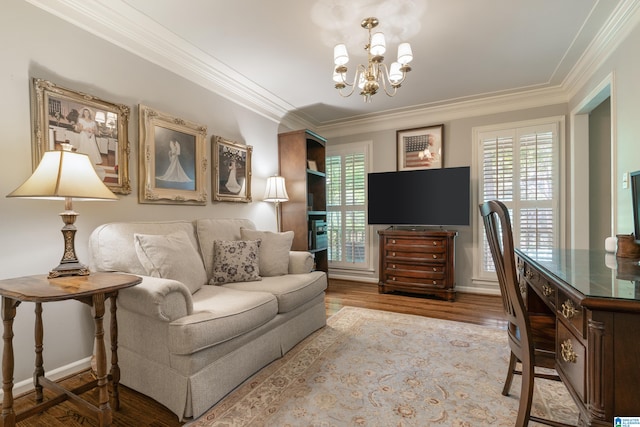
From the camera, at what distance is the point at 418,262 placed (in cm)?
388

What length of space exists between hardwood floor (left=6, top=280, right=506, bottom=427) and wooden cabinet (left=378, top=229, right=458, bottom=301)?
14 cm

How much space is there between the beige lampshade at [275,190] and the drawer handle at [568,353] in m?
3.05

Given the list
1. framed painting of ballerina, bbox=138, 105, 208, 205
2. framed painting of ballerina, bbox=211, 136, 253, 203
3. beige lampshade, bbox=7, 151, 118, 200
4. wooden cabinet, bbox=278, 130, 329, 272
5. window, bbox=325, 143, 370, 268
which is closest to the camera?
beige lampshade, bbox=7, 151, 118, 200

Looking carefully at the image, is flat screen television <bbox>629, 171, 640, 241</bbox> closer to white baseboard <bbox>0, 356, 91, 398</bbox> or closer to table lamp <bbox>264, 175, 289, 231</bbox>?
table lamp <bbox>264, 175, 289, 231</bbox>

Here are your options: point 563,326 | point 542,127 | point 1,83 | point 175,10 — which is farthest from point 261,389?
point 542,127

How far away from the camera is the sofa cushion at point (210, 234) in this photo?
2.54 metres

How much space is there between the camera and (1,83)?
1.70 meters

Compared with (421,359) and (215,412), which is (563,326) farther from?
(215,412)

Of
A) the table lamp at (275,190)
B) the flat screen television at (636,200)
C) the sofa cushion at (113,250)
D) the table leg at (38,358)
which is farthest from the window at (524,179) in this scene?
the table leg at (38,358)

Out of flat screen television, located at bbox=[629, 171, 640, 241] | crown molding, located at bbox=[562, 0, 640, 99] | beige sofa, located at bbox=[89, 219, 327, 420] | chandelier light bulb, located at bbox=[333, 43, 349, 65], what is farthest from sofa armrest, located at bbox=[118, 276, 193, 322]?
crown molding, located at bbox=[562, 0, 640, 99]

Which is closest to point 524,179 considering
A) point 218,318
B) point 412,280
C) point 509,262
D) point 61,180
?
point 412,280

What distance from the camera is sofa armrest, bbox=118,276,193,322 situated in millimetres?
1512

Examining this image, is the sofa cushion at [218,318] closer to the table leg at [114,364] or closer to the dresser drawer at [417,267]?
the table leg at [114,364]

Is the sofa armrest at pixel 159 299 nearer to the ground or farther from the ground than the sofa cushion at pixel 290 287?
farther from the ground
